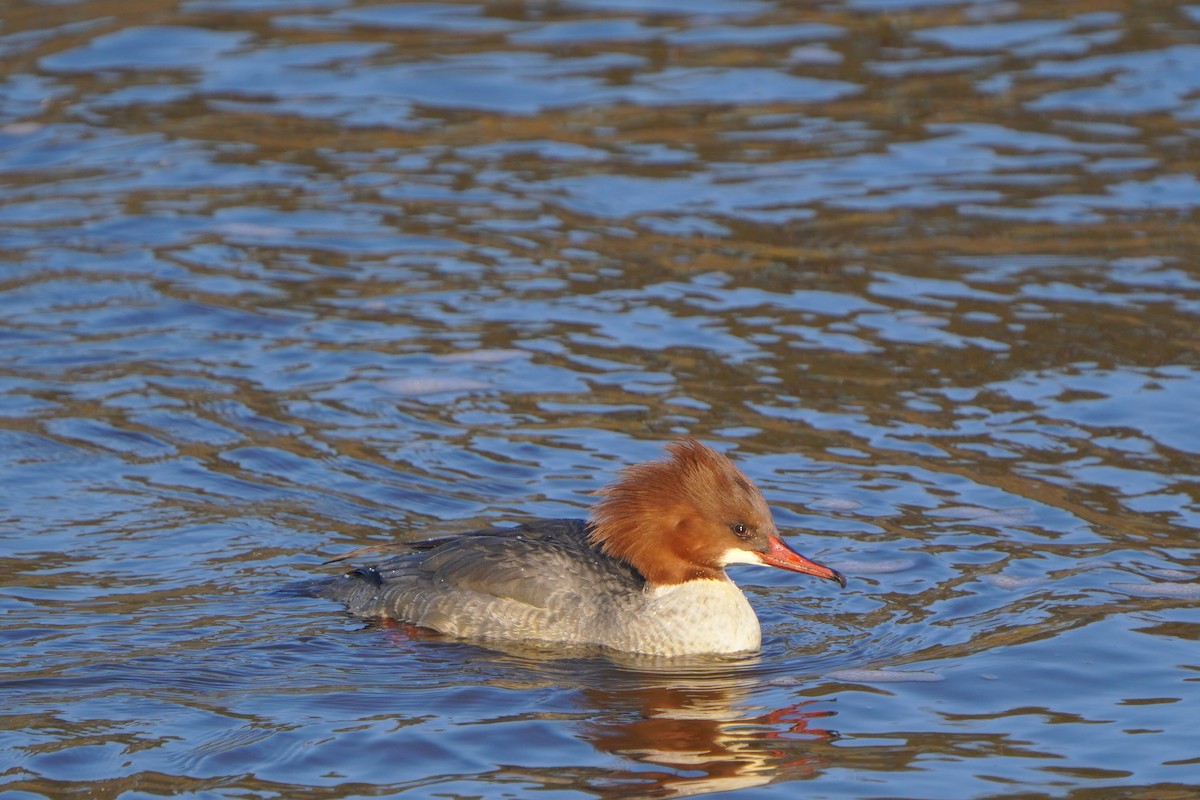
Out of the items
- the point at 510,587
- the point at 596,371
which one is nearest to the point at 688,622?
the point at 510,587

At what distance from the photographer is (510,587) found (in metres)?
9.48

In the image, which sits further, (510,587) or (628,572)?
(628,572)

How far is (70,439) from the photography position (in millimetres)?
11633

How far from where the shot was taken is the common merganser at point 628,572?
9242 millimetres

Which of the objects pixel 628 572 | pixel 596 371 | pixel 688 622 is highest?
pixel 596 371

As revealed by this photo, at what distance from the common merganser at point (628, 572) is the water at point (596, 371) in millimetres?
168

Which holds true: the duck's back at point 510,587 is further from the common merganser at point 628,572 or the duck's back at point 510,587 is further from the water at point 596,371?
the water at point 596,371

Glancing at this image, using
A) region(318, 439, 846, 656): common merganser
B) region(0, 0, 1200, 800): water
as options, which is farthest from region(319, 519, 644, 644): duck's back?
region(0, 0, 1200, 800): water

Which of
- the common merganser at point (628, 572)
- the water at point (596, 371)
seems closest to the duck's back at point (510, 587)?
the common merganser at point (628, 572)

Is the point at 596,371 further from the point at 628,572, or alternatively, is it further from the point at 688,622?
the point at 688,622

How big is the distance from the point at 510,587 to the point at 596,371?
3547 mm

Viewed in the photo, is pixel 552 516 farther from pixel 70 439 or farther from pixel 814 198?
pixel 814 198

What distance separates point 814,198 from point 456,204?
3051mm

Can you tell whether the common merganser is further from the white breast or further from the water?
the water
